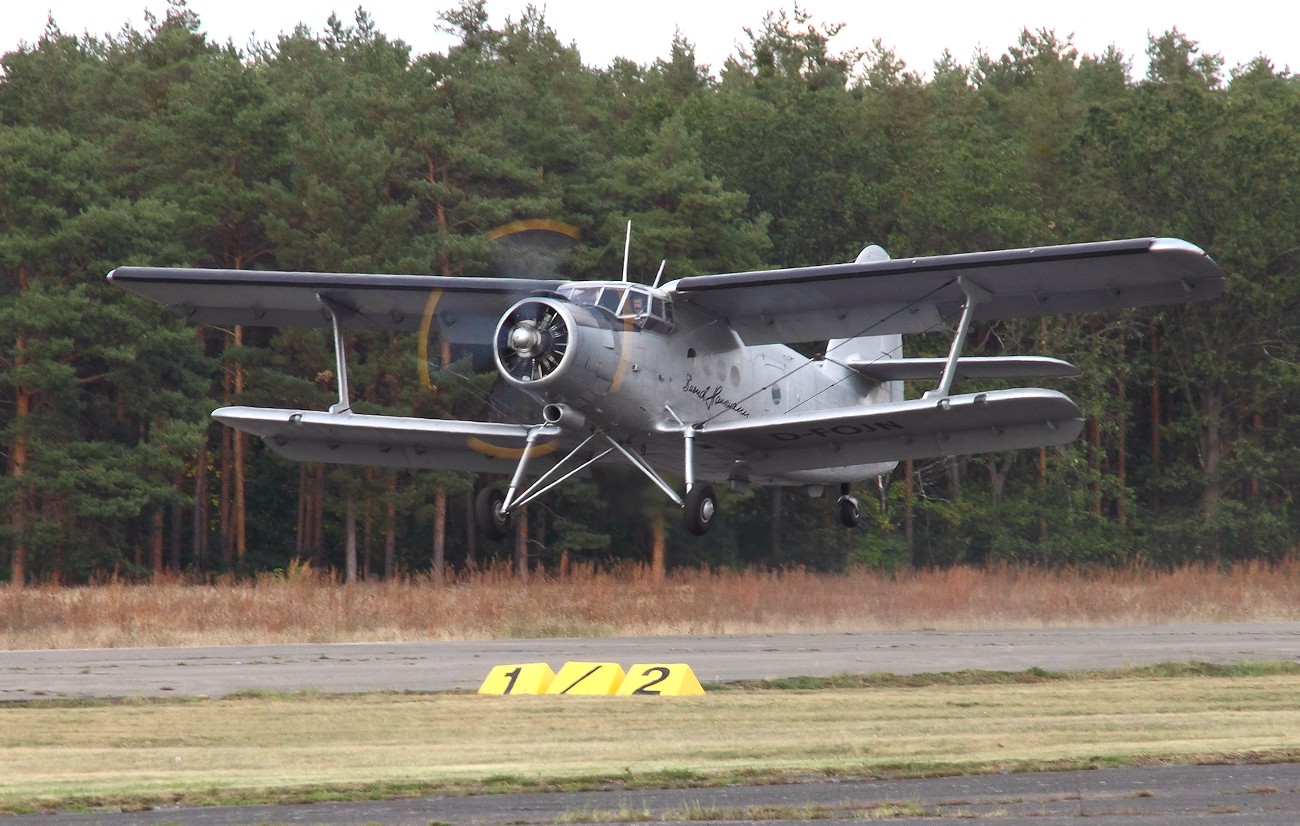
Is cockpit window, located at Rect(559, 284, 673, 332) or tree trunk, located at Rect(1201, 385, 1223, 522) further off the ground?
cockpit window, located at Rect(559, 284, 673, 332)

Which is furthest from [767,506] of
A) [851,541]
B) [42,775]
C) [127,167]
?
[42,775]

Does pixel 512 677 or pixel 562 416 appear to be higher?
pixel 562 416

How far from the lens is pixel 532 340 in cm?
2086

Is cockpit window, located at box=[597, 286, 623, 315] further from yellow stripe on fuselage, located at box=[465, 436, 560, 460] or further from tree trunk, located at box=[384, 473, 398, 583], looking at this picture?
tree trunk, located at box=[384, 473, 398, 583]

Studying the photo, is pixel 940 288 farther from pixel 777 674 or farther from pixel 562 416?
pixel 777 674

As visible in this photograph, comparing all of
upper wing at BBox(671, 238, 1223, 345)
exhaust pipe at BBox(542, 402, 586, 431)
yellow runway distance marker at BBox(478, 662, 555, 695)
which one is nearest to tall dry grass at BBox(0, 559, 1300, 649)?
exhaust pipe at BBox(542, 402, 586, 431)

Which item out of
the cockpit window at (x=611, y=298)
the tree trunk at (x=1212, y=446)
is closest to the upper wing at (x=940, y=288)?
the cockpit window at (x=611, y=298)

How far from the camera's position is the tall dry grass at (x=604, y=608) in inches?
1141

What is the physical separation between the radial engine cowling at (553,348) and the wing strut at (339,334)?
167 inches

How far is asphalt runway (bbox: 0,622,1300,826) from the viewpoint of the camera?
11.1 m

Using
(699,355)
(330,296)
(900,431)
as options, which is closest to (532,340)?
(699,355)

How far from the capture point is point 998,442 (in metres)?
23.2
